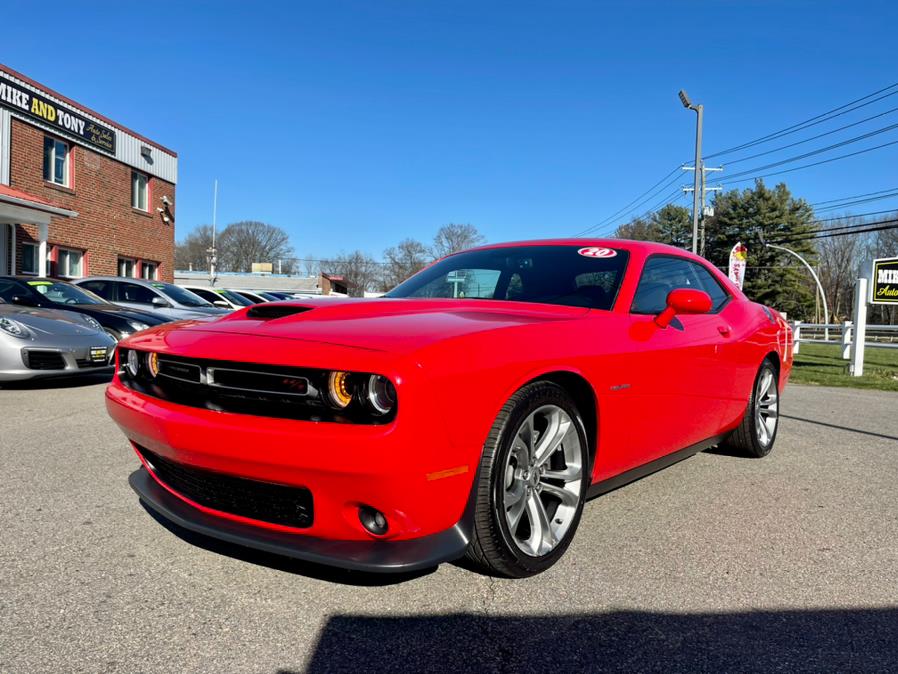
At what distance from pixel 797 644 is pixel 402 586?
4.27 ft

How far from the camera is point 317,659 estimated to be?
1.92m

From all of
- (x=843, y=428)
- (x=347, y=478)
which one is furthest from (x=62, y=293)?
(x=843, y=428)

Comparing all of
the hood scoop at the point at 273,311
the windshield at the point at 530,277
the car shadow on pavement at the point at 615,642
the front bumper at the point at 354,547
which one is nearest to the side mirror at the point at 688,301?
the windshield at the point at 530,277

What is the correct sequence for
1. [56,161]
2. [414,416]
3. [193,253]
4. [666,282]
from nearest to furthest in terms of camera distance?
[414,416]
[666,282]
[56,161]
[193,253]

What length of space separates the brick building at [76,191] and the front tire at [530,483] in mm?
14247

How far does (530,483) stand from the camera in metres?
2.54

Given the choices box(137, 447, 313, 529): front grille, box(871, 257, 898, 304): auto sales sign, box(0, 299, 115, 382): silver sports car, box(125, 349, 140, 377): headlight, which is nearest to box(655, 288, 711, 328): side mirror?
box(137, 447, 313, 529): front grille

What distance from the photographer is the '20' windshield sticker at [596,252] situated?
3512 millimetres

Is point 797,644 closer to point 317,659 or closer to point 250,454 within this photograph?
point 317,659

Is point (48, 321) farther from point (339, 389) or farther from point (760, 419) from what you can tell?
point (760, 419)

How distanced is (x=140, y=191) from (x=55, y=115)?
4.35 meters

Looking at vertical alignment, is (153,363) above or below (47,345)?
above

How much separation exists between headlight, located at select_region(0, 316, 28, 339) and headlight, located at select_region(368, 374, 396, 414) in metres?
6.07

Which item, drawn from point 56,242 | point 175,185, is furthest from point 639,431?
point 175,185
